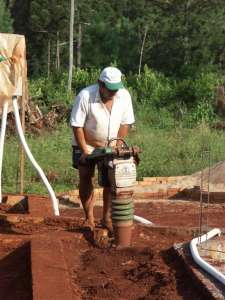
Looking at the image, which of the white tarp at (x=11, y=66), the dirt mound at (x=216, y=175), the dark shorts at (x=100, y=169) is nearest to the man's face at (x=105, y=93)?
the dark shorts at (x=100, y=169)

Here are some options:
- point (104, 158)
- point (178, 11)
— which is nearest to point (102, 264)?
point (104, 158)

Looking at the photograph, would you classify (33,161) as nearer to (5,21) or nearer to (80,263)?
(80,263)

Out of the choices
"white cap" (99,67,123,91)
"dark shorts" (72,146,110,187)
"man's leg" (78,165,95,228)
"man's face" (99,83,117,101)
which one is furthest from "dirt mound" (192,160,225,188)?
"white cap" (99,67,123,91)

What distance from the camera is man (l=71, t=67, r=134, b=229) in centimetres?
541

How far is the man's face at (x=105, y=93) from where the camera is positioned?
5.28m

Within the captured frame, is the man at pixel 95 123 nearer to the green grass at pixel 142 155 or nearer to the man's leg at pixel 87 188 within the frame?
the man's leg at pixel 87 188

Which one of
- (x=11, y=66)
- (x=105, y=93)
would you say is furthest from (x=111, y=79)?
(x=11, y=66)

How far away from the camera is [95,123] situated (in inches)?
216

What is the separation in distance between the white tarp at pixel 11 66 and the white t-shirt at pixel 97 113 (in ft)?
5.75

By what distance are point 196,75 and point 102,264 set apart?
84.8 feet

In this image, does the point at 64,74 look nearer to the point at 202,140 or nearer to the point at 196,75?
the point at 196,75

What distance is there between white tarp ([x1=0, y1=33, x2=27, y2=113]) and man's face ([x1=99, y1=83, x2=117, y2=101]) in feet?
6.13

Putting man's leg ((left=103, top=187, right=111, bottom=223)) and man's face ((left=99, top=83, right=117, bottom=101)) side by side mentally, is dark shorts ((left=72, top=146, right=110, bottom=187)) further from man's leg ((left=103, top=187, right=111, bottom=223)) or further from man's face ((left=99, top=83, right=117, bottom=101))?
man's face ((left=99, top=83, right=117, bottom=101))

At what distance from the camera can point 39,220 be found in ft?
18.6
